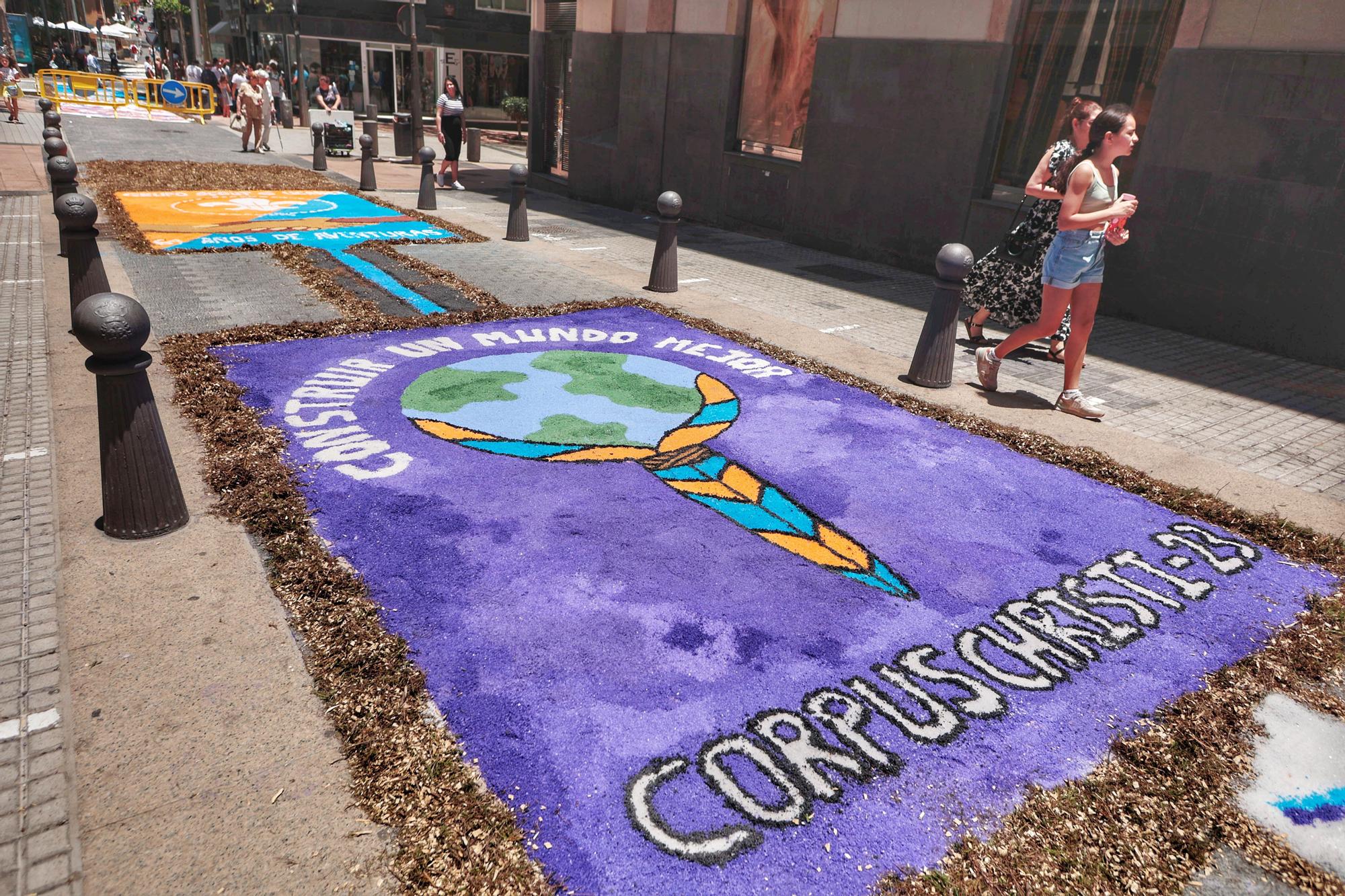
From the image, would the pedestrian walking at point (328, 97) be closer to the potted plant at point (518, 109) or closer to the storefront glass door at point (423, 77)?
the potted plant at point (518, 109)

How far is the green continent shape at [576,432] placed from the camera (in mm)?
5273

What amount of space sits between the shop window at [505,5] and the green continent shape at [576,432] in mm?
36570

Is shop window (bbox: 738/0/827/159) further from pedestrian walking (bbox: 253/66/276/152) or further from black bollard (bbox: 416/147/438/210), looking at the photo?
pedestrian walking (bbox: 253/66/276/152)

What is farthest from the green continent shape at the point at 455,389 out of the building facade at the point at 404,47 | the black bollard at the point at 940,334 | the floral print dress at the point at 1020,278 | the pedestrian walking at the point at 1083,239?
the building facade at the point at 404,47

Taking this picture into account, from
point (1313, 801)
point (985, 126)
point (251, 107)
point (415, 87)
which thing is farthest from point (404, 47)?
point (1313, 801)

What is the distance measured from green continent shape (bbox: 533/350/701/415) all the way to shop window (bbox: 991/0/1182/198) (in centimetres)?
709

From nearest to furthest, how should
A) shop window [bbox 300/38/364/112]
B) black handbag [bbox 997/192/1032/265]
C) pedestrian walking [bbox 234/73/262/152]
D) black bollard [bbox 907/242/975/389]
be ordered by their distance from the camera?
black bollard [bbox 907/242/975/389] → black handbag [bbox 997/192/1032/265] → pedestrian walking [bbox 234/73/262/152] → shop window [bbox 300/38/364/112]

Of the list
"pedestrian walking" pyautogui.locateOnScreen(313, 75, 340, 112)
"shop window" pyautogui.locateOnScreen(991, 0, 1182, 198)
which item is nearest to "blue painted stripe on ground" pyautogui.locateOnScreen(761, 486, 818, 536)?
"shop window" pyautogui.locateOnScreen(991, 0, 1182, 198)

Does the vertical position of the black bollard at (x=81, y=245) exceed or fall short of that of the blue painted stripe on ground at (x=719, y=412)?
it exceeds it

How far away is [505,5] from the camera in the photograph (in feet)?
122

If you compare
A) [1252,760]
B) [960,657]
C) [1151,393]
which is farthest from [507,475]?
[1151,393]

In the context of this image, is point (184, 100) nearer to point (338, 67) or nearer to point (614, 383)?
point (338, 67)

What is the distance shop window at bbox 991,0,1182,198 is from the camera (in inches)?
376

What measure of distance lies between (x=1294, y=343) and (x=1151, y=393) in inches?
101
